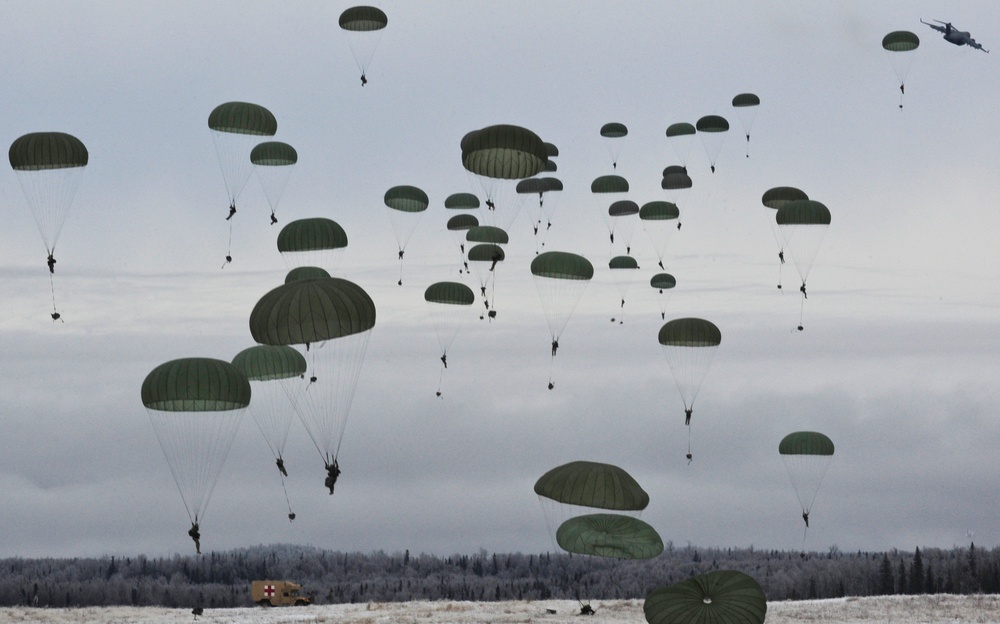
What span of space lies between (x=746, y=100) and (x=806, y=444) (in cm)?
2113

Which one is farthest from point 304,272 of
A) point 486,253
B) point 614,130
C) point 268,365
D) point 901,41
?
point 901,41

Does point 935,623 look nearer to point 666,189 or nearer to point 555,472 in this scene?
point 555,472

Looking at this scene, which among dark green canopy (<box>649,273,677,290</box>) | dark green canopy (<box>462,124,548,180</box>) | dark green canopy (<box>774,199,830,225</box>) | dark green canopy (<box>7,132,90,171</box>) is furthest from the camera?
dark green canopy (<box>649,273,677,290</box>)

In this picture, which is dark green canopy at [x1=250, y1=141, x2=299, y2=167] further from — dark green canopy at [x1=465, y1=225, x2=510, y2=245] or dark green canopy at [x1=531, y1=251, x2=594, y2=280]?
dark green canopy at [x1=531, y1=251, x2=594, y2=280]

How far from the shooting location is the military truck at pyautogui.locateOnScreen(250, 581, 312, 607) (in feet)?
204

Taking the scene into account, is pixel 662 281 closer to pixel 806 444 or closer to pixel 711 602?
pixel 806 444

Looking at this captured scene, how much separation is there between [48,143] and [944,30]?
56703 mm

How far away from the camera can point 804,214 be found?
49688 millimetres

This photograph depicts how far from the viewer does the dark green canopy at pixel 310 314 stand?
109ft

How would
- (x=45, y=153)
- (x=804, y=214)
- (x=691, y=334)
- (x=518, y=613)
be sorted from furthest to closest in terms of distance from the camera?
(x=518, y=613) → (x=691, y=334) → (x=804, y=214) → (x=45, y=153)

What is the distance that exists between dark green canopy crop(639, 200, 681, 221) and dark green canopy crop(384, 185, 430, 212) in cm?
1274

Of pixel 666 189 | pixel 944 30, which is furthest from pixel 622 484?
pixel 944 30

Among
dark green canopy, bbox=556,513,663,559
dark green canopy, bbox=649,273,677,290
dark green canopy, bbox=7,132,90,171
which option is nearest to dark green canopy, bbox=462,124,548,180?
dark green canopy, bbox=556,513,663,559

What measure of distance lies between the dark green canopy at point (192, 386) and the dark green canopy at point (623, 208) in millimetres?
29983
